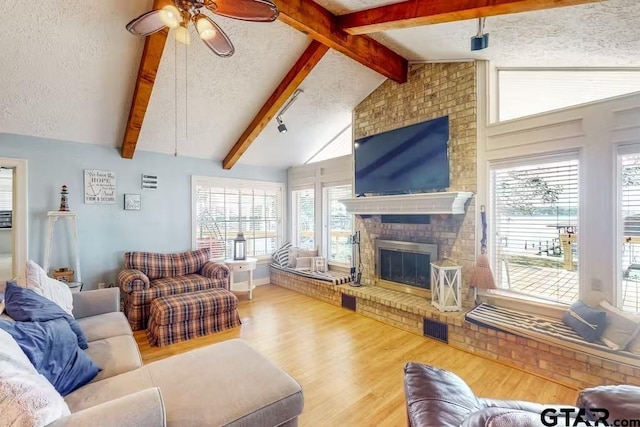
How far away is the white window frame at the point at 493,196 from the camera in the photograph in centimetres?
258

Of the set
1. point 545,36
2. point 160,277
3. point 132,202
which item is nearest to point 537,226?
point 545,36

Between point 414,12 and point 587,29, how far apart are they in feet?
4.06

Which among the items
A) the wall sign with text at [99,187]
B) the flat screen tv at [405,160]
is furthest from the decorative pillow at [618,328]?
the wall sign with text at [99,187]

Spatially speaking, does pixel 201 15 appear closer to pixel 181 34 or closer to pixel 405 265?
pixel 181 34

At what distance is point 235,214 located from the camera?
5.34 meters

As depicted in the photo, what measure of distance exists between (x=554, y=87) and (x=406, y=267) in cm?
247

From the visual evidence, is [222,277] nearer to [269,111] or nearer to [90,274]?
[90,274]

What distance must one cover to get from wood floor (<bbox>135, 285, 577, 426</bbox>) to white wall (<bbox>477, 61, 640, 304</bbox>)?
39.0 inches

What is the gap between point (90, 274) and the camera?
3.90 metres

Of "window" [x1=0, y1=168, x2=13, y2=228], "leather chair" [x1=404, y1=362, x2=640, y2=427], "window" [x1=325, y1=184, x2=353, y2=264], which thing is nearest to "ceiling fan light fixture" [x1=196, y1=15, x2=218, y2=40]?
"leather chair" [x1=404, y1=362, x2=640, y2=427]

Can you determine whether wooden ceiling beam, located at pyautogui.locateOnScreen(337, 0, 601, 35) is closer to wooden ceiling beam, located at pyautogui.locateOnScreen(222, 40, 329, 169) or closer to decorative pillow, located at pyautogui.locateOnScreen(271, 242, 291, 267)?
wooden ceiling beam, located at pyautogui.locateOnScreen(222, 40, 329, 169)

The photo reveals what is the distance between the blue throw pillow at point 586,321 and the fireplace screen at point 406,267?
1380 mm

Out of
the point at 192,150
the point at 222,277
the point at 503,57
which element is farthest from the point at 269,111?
the point at 503,57

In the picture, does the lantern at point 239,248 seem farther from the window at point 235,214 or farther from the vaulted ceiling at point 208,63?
the vaulted ceiling at point 208,63
